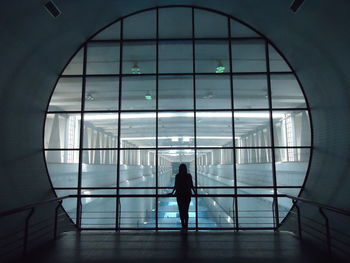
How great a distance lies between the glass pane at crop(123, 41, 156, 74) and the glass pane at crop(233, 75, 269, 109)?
7.58 ft

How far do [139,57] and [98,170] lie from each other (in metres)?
4.30

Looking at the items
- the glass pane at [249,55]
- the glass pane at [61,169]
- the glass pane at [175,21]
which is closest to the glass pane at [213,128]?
the glass pane at [249,55]

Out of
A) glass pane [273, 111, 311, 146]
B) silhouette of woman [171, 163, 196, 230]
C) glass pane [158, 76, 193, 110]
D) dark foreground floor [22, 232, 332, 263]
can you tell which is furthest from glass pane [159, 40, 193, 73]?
dark foreground floor [22, 232, 332, 263]

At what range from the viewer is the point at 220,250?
3479 mm

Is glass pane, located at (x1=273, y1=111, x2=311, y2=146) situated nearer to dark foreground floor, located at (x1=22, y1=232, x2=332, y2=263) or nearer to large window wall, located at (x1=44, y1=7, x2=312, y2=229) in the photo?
large window wall, located at (x1=44, y1=7, x2=312, y2=229)

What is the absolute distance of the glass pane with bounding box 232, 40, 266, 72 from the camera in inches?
245

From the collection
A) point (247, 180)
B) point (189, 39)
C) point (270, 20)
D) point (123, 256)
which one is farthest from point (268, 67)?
point (123, 256)

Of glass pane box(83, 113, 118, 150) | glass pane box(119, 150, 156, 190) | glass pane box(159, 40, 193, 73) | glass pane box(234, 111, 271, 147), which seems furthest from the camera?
glass pane box(119, 150, 156, 190)

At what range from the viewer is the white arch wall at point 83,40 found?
4.15 m

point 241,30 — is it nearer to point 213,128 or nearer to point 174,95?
point 174,95

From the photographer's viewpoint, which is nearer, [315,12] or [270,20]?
[315,12]

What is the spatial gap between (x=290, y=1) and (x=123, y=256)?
5.25 metres

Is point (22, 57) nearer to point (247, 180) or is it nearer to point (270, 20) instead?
point (270, 20)

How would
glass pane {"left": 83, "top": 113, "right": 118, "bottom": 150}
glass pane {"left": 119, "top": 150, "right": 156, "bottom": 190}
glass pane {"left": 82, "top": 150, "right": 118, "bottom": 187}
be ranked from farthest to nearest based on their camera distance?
glass pane {"left": 119, "top": 150, "right": 156, "bottom": 190}, glass pane {"left": 82, "top": 150, "right": 118, "bottom": 187}, glass pane {"left": 83, "top": 113, "right": 118, "bottom": 150}
